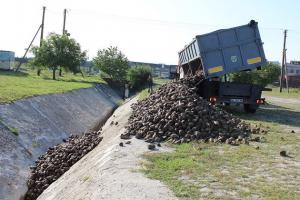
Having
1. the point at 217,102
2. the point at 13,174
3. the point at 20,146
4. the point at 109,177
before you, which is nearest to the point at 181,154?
the point at 109,177

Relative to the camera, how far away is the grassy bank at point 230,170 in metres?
7.38

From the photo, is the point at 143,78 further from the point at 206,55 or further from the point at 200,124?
the point at 200,124

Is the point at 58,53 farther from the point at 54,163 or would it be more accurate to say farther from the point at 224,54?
the point at 54,163

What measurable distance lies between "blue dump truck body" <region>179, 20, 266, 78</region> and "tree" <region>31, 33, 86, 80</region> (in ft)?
123

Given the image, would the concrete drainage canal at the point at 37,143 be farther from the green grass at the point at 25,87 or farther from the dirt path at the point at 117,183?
the dirt path at the point at 117,183

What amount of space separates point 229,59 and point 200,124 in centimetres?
561

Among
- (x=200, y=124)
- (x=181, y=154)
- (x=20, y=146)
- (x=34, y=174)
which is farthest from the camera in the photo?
(x=20, y=146)

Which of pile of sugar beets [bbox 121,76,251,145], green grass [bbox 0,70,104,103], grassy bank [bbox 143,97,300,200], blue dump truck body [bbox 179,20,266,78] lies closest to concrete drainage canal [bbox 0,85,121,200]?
green grass [bbox 0,70,104,103]

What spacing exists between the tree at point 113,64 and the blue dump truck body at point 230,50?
147 feet

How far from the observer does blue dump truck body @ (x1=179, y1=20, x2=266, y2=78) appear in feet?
55.9

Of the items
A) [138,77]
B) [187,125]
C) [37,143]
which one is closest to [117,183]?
[187,125]

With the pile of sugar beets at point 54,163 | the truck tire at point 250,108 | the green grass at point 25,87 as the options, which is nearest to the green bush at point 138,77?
the green grass at point 25,87

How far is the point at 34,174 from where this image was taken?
13.4m

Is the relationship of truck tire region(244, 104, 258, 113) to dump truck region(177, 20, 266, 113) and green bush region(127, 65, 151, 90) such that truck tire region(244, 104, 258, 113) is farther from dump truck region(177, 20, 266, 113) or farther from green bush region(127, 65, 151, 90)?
green bush region(127, 65, 151, 90)
